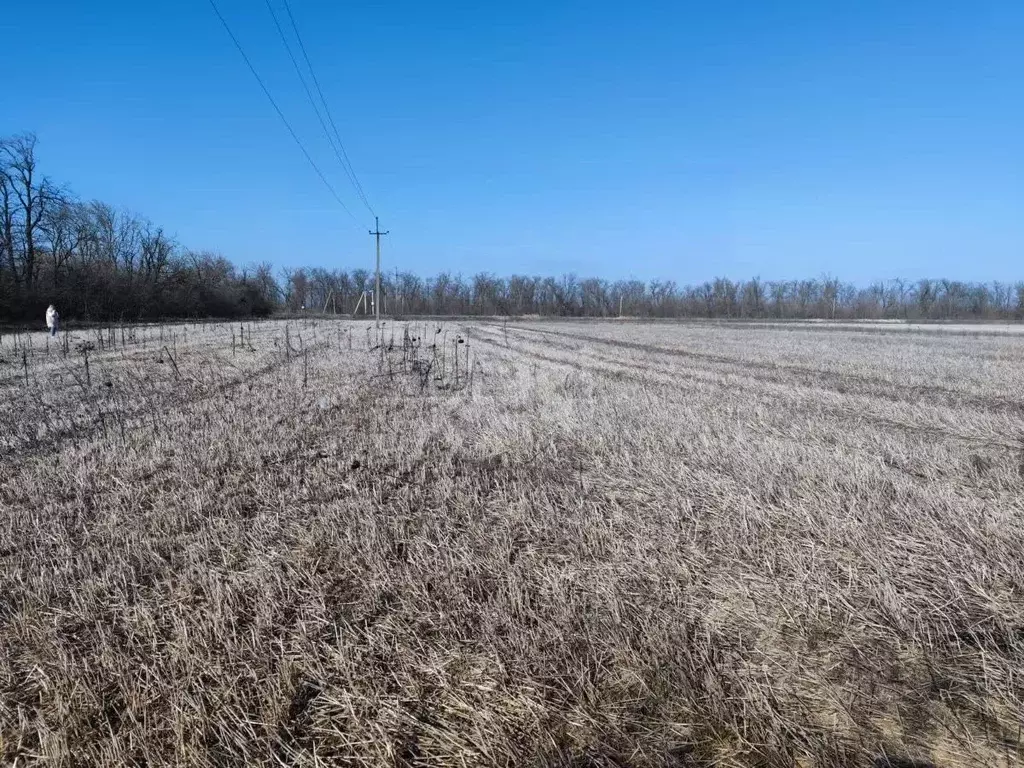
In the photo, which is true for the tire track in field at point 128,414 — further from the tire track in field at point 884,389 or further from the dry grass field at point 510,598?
the tire track in field at point 884,389

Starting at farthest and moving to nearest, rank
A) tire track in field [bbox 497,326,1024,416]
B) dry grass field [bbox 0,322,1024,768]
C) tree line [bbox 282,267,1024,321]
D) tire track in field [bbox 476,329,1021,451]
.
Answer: tree line [bbox 282,267,1024,321] < tire track in field [bbox 497,326,1024,416] < tire track in field [bbox 476,329,1021,451] < dry grass field [bbox 0,322,1024,768]

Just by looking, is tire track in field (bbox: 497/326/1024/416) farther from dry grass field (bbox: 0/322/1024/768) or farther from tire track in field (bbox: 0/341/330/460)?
tire track in field (bbox: 0/341/330/460)

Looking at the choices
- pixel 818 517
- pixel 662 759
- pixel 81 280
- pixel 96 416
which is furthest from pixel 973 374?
pixel 81 280

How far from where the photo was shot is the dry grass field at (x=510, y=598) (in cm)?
213

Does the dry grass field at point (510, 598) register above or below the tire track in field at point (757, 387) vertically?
below

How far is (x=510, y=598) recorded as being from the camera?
3.01m

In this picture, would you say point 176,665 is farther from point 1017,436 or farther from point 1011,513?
point 1017,436

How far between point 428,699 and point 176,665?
3.93 feet

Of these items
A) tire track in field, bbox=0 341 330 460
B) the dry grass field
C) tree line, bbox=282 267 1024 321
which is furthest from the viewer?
tree line, bbox=282 267 1024 321

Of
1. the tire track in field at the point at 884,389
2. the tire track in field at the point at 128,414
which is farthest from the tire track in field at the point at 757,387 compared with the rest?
the tire track in field at the point at 128,414

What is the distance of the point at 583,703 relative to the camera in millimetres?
2258

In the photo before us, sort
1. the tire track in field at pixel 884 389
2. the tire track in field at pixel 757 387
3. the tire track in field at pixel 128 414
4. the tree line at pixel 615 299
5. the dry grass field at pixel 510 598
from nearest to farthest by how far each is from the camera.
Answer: the dry grass field at pixel 510 598
the tire track in field at pixel 128 414
the tire track in field at pixel 757 387
the tire track in field at pixel 884 389
the tree line at pixel 615 299

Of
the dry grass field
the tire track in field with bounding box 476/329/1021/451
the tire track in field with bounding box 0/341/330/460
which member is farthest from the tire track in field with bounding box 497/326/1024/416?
the tire track in field with bounding box 0/341/330/460

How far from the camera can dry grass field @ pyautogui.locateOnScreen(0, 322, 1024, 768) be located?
2127 millimetres
